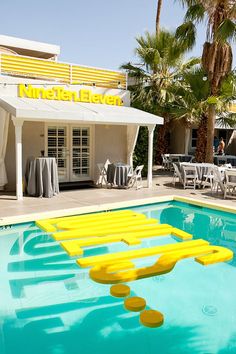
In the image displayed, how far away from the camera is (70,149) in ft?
53.3

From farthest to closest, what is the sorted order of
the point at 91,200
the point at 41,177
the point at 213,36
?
1. the point at 213,36
2. the point at 41,177
3. the point at 91,200

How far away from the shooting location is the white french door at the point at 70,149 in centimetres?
1577

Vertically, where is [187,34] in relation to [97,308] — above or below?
above

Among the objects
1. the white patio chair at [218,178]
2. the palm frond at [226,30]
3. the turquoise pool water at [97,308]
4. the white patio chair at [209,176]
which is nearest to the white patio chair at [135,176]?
the white patio chair at [209,176]

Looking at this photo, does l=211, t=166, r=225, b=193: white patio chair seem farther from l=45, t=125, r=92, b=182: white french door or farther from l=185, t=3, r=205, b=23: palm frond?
l=185, t=3, r=205, b=23: palm frond

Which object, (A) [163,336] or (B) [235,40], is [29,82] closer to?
(B) [235,40]

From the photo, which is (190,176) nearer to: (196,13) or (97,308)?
(196,13)

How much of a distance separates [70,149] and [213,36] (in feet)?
29.8

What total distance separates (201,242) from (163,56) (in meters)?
15.0

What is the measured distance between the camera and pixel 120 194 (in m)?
14.0

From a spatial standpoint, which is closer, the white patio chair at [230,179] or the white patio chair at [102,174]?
the white patio chair at [230,179]

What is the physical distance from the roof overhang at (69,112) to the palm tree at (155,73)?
487 cm

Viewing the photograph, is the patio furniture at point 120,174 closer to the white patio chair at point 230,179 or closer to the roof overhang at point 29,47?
the white patio chair at point 230,179

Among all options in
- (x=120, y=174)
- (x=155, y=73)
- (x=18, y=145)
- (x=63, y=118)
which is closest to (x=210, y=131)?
(x=155, y=73)
